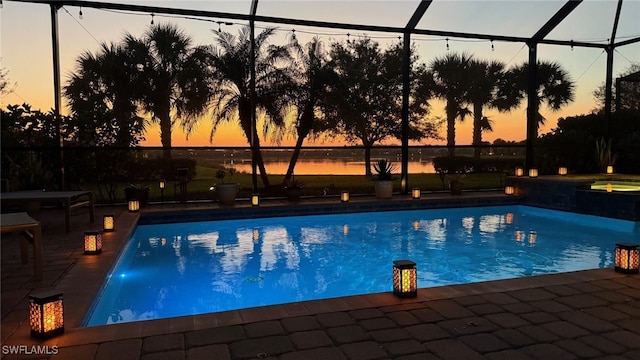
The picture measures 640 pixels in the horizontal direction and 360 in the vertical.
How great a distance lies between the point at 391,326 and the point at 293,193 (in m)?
6.63

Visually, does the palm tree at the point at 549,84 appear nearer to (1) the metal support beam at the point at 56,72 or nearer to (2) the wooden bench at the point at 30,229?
(1) the metal support beam at the point at 56,72

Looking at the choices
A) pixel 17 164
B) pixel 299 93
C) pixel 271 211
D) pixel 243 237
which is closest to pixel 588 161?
pixel 299 93

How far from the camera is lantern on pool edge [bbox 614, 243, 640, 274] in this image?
13.0ft

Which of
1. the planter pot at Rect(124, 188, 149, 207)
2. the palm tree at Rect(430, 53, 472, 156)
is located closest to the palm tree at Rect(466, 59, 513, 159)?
the palm tree at Rect(430, 53, 472, 156)

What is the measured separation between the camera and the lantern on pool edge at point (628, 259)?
3.95m

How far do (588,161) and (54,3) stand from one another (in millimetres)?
13092

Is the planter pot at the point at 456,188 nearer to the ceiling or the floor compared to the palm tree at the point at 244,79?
nearer to the floor

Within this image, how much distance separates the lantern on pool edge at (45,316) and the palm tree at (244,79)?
6880mm

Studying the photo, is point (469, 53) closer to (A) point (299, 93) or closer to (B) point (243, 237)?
(A) point (299, 93)

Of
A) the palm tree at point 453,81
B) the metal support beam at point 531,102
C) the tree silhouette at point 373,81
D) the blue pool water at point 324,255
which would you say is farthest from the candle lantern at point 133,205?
the palm tree at point 453,81

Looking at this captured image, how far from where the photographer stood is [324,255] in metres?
6.05

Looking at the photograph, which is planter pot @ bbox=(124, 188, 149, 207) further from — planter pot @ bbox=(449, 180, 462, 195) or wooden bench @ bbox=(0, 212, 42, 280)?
planter pot @ bbox=(449, 180, 462, 195)

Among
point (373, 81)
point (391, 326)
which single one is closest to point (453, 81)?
point (373, 81)

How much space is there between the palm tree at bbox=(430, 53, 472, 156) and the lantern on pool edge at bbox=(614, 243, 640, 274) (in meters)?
11.8
